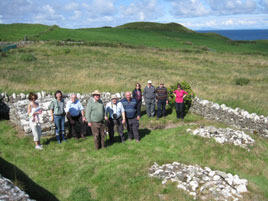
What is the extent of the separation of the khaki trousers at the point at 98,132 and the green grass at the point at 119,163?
1.06ft

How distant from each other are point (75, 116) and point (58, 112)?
0.92 metres

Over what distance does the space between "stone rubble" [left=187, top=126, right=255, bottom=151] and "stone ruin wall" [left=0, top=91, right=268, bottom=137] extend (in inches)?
Answer: 76.4

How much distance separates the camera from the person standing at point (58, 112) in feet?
32.6

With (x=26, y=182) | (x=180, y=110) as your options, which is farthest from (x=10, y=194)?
(x=180, y=110)

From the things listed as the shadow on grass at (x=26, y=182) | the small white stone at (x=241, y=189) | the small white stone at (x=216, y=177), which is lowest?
the shadow on grass at (x=26, y=182)

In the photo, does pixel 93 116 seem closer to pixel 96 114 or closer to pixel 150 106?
pixel 96 114

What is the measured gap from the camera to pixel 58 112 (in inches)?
392

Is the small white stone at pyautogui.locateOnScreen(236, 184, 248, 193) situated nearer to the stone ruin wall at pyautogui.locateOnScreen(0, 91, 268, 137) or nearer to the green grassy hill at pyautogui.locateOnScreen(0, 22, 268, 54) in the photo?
the stone ruin wall at pyautogui.locateOnScreen(0, 91, 268, 137)

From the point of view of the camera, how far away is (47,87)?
17.0 metres

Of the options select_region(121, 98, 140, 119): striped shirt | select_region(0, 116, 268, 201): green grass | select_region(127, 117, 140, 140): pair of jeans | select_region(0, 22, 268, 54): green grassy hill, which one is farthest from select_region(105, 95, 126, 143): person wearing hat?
select_region(0, 22, 268, 54): green grassy hill

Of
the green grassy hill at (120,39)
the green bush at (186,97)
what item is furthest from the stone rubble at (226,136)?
the green grassy hill at (120,39)

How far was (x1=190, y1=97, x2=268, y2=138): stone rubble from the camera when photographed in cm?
1253

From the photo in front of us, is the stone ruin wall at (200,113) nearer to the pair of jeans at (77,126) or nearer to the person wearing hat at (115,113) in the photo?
the pair of jeans at (77,126)

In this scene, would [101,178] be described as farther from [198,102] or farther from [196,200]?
[198,102]
